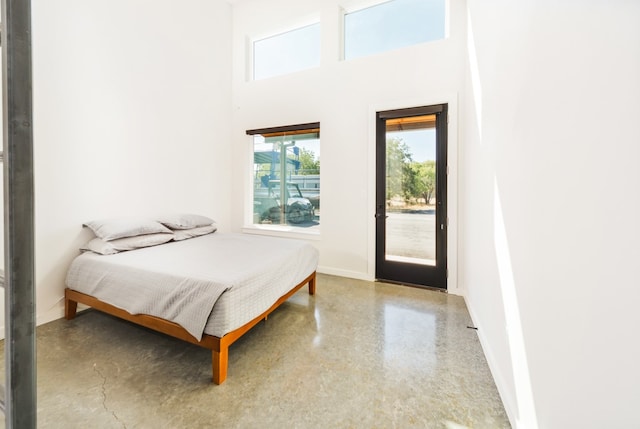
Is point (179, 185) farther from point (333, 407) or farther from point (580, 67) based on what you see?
point (580, 67)

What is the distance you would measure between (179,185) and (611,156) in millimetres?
4014

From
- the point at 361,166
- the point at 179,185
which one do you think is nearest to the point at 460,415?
the point at 361,166

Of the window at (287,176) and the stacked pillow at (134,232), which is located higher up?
the window at (287,176)

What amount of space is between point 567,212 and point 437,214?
2.47 m

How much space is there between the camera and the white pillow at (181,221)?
3229 millimetres

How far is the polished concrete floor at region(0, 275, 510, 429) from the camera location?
4.72 feet

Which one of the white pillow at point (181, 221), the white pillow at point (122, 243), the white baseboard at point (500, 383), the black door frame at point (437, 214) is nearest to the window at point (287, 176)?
the black door frame at point (437, 214)

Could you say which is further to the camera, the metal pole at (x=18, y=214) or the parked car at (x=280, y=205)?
the parked car at (x=280, y=205)

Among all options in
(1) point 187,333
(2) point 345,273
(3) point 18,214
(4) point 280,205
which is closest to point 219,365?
(1) point 187,333

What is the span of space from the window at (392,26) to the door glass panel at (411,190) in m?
0.99

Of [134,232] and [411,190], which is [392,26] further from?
[134,232]

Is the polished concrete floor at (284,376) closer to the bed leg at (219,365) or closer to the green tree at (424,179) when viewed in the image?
the bed leg at (219,365)

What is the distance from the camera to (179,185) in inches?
146

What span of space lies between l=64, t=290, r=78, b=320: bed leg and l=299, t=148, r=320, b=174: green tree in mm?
3021
